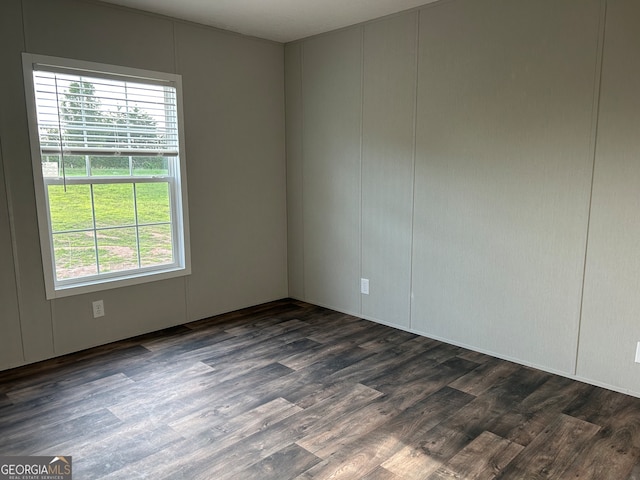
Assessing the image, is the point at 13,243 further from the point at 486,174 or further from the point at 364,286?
the point at 486,174

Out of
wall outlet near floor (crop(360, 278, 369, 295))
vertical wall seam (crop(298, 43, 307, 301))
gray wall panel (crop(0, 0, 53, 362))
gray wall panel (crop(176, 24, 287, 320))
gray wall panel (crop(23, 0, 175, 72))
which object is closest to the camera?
gray wall panel (crop(0, 0, 53, 362))

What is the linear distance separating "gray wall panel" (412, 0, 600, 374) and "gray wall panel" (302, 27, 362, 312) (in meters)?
0.65

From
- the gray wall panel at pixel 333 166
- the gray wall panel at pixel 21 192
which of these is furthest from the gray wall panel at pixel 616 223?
the gray wall panel at pixel 21 192

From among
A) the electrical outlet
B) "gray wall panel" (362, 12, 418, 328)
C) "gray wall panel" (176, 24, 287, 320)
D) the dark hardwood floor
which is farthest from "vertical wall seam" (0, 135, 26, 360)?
"gray wall panel" (362, 12, 418, 328)

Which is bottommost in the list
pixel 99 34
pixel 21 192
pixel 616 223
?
pixel 616 223

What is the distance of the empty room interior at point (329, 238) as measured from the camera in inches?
93.0

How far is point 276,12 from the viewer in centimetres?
339

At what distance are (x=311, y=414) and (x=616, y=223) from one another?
206 cm

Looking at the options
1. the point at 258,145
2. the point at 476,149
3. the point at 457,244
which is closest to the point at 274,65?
the point at 258,145

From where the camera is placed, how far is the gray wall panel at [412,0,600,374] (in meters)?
2.75

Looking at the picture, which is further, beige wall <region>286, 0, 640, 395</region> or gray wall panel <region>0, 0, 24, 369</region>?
gray wall panel <region>0, 0, 24, 369</region>

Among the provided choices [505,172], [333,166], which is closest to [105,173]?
[333,166]

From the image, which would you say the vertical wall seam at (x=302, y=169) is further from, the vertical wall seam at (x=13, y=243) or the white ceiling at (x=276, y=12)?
the vertical wall seam at (x=13, y=243)

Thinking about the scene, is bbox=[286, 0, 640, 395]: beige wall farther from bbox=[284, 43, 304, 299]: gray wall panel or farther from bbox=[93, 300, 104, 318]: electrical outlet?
bbox=[93, 300, 104, 318]: electrical outlet
